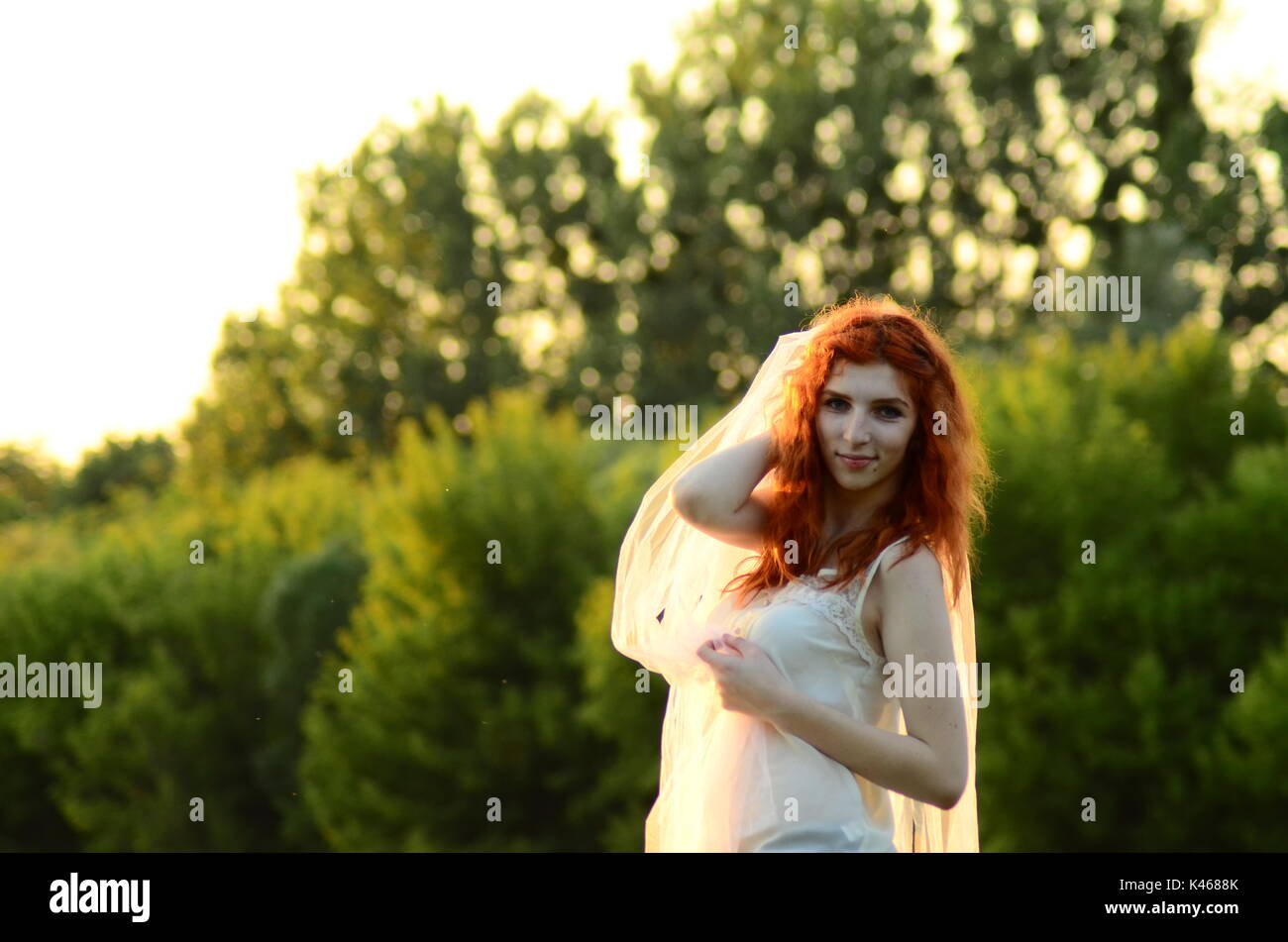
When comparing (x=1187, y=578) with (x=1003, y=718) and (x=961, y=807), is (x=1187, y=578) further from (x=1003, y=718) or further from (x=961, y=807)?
(x=961, y=807)

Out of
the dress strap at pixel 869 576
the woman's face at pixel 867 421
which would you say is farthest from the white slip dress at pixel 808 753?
the woman's face at pixel 867 421

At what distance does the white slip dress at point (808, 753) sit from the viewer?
2863mm

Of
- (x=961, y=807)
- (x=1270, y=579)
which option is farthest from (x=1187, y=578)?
(x=961, y=807)

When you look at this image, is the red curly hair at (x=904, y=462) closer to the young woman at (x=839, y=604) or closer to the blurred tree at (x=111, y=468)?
the young woman at (x=839, y=604)

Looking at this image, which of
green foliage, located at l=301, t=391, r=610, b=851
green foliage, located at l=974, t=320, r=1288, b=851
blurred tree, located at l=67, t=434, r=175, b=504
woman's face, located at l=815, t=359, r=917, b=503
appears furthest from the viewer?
blurred tree, located at l=67, t=434, r=175, b=504

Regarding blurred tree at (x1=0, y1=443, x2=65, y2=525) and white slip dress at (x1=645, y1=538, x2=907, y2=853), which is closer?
white slip dress at (x1=645, y1=538, x2=907, y2=853)

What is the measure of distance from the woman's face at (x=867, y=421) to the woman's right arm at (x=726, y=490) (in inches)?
7.5

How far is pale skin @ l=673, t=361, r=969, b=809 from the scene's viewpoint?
2.76 meters

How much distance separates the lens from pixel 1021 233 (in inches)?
1175

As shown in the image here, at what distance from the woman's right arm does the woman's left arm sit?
1.17ft

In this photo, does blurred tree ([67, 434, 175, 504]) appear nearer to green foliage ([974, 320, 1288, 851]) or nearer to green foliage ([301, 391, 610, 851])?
green foliage ([301, 391, 610, 851])

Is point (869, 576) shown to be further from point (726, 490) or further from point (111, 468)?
point (111, 468)

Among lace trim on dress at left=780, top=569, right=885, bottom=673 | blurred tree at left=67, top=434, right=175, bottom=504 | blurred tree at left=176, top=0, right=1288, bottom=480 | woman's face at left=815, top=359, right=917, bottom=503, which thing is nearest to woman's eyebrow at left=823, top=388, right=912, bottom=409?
woman's face at left=815, top=359, right=917, bottom=503

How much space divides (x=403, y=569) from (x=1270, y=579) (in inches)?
342
